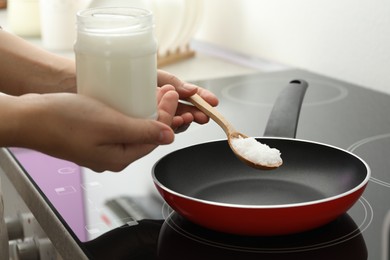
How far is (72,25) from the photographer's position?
5.64 ft

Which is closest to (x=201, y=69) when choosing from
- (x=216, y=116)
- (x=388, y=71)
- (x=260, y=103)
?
(x=260, y=103)

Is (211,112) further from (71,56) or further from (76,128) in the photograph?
(71,56)

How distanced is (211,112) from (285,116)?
0.54 feet

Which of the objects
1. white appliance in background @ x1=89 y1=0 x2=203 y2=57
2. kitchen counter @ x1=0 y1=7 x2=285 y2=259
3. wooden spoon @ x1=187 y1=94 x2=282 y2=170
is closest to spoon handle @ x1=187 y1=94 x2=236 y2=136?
wooden spoon @ x1=187 y1=94 x2=282 y2=170

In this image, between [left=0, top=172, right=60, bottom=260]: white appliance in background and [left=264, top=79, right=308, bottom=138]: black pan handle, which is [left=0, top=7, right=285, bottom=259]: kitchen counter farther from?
[left=264, top=79, right=308, bottom=138]: black pan handle

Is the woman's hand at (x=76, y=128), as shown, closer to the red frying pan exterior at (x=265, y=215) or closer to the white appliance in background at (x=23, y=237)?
the red frying pan exterior at (x=265, y=215)

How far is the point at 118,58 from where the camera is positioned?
66 cm

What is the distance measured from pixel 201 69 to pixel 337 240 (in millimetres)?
958

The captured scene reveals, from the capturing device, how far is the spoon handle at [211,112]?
2.76ft

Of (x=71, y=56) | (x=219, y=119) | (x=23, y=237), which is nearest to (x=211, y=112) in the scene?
(x=219, y=119)

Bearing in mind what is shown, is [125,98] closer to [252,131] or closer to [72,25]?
[252,131]

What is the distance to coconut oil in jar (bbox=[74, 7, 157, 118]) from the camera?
657 millimetres

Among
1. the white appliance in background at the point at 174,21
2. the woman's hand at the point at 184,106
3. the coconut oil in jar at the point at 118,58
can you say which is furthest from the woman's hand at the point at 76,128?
the white appliance in background at the point at 174,21

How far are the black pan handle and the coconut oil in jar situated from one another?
0.30 m
